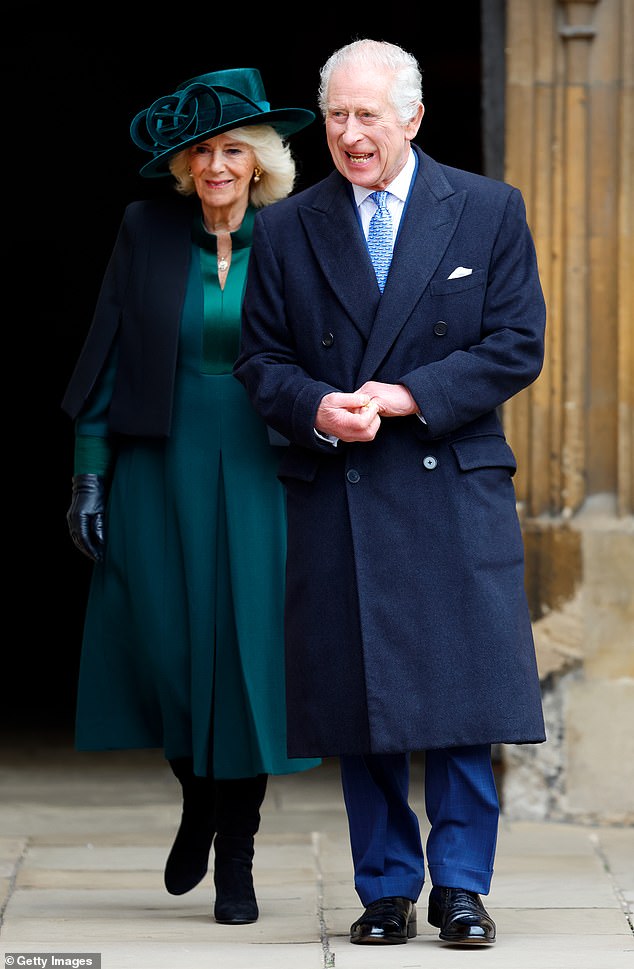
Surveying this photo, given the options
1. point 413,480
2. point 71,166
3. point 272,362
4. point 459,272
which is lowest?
point 413,480

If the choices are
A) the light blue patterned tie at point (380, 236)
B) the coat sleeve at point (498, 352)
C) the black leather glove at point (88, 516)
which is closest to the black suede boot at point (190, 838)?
the black leather glove at point (88, 516)

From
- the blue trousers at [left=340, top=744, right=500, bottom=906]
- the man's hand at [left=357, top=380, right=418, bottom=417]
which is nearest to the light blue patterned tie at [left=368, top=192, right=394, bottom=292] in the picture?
the man's hand at [left=357, top=380, right=418, bottom=417]

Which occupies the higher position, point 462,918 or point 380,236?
point 380,236

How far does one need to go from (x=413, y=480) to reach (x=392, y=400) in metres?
0.18

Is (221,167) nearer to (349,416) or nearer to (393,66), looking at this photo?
(393,66)

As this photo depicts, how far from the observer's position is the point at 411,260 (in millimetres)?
3707

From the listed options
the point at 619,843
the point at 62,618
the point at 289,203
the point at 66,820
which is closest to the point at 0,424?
the point at 62,618

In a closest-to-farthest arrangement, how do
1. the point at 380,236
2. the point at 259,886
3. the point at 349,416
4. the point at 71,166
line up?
the point at 349,416, the point at 380,236, the point at 259,886, the point at 71,166

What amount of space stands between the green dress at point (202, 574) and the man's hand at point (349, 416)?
1.78 ft

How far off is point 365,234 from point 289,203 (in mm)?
212

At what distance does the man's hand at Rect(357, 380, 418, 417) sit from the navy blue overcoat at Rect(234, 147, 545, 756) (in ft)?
0.08

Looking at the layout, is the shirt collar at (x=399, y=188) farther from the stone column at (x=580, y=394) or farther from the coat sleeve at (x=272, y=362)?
the stone column at (x=580, y=394)

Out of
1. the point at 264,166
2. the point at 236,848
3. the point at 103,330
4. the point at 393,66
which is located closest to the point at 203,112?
the point at 264,166

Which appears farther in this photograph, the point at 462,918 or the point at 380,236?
the point at 380,236
